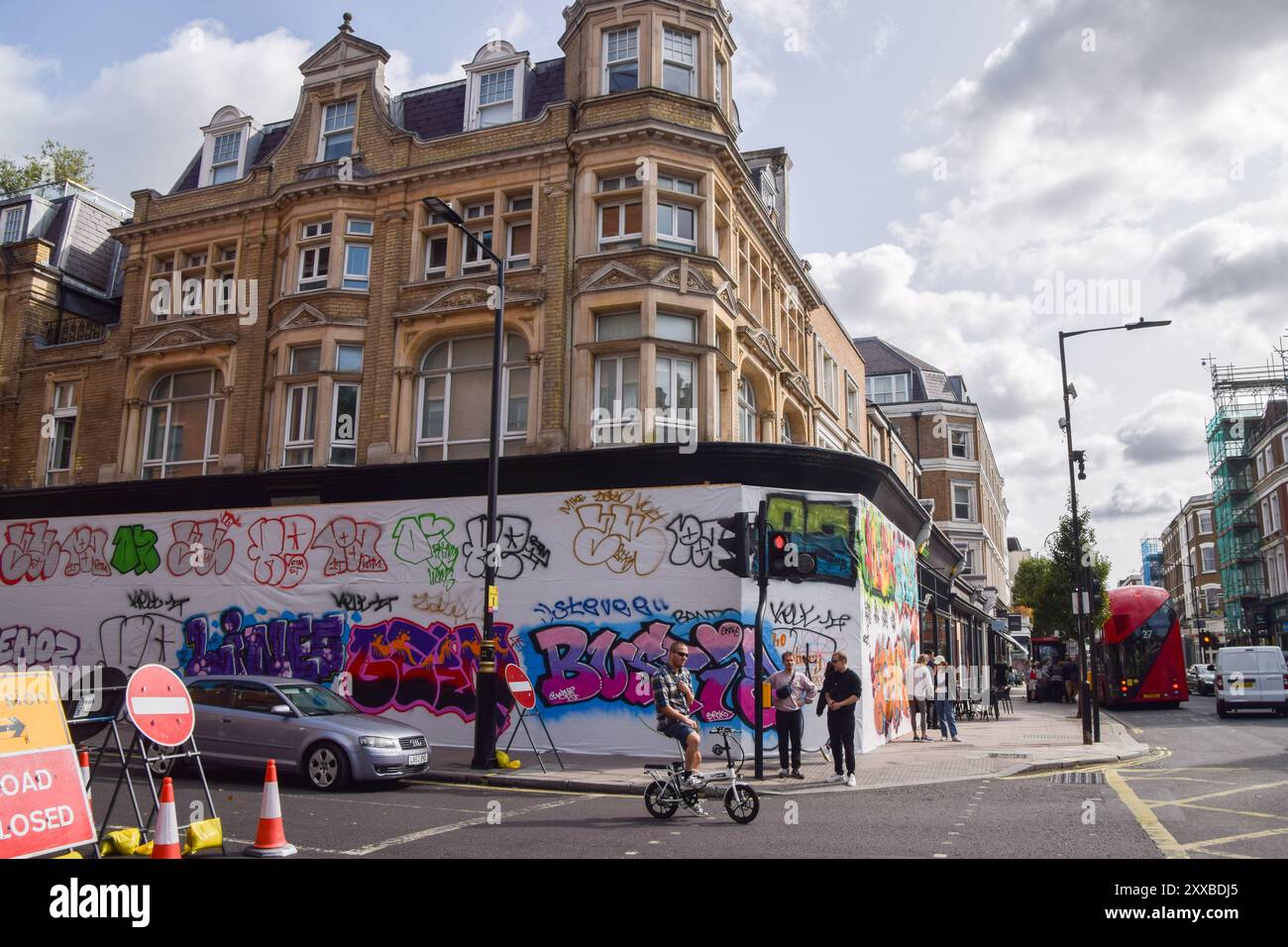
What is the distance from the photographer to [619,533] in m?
17.2

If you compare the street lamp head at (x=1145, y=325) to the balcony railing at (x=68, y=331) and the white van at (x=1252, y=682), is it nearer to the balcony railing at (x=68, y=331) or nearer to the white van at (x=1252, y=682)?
the white van at (x=1252, y=682)

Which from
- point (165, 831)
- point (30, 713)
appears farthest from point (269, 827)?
point (30, 713)

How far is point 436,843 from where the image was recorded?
27.6 feet

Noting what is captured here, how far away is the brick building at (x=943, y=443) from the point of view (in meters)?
54.5

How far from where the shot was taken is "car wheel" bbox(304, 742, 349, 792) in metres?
11.7

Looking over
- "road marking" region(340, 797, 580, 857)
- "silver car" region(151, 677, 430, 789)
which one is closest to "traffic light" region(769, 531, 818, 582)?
"road marking" region(340, 797, 580, 857)

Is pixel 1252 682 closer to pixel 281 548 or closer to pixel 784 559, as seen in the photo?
pixel 784 559

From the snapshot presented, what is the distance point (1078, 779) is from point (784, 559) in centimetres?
505

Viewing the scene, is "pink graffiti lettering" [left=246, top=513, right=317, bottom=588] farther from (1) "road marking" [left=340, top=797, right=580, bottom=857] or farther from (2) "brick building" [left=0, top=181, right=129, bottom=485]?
(1) "road marking" [left=340, top=797, right=580, bottom=857]

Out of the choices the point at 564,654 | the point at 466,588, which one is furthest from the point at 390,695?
the point at 564,654

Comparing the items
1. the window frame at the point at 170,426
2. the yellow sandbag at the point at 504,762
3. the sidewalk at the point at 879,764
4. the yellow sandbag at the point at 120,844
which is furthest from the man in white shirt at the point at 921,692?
the window frame at the point at 170,426

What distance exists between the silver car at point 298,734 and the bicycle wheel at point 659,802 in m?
3.71
